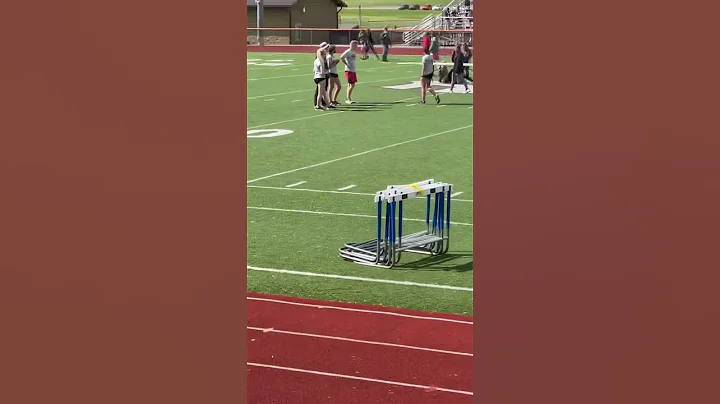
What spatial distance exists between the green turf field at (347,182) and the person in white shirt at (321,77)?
1.42ft

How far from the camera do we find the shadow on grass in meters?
11.8

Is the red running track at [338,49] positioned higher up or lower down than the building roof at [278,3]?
lower down

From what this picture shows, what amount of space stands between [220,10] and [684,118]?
196cm

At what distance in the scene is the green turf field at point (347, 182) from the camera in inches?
441

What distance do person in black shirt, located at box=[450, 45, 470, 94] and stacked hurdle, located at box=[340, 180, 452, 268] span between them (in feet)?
58.9

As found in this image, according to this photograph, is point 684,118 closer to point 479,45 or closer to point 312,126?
point 479,45

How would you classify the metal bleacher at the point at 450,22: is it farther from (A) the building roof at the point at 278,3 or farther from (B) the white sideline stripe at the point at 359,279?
(B) the white sideline stripe at the point at 359,279

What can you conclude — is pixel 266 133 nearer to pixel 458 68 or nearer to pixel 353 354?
pixel 458 68

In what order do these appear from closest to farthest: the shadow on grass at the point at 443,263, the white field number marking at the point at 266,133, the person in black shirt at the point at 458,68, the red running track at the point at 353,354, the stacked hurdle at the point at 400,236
Answer: the red running track at the point at 353,354, the stacked hurdle at the point at 400,236, the shadow on grass at the point at 443,263, the white field number marking at the point at 266,133, the person in black shirt at the point at 458,68

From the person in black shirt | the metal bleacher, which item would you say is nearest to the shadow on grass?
the person in black shirt

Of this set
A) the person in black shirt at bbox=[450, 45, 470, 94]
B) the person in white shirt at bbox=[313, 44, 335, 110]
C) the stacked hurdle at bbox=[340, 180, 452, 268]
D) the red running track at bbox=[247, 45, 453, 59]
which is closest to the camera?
the stacked hurdle at bbox=[340, 180, 452, 268]

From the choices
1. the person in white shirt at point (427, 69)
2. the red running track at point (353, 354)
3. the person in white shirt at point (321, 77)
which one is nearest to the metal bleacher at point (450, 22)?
the person in white shirt at point (427, 69)

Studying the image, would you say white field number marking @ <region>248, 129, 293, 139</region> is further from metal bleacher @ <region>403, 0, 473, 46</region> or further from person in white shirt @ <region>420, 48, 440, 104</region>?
metal bleacher @ <region>403, 0, 473, 46</region>

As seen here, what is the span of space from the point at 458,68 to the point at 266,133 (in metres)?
10.0
